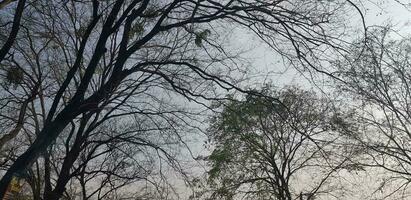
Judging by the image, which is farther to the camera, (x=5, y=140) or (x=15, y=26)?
(x=5, y=140)

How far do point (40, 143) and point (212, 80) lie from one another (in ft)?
9.76

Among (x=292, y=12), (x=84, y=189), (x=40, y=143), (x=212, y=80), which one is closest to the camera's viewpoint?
(x=40, y=143)

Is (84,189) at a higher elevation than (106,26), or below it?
higher

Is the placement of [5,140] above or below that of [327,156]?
above

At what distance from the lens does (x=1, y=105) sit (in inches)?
442

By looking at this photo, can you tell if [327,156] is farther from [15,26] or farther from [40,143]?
[15,26]

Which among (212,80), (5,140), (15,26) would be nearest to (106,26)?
(15,26)

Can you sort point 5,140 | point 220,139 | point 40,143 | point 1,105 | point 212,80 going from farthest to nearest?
point 220,139 < point 1,105 < point 5,140 < point 212,80 < point 40,143

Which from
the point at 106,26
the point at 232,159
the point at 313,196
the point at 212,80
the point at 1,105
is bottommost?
the point at 212,80

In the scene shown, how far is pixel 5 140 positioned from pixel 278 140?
48.2ft

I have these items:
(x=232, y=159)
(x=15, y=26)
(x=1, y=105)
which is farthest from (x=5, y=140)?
(x=232, y=159)

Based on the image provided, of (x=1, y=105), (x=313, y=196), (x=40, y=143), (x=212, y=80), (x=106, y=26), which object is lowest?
(x=40, y=143)

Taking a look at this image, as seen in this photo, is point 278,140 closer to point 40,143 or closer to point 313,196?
point 313,196

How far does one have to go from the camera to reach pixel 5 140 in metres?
10.4
